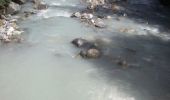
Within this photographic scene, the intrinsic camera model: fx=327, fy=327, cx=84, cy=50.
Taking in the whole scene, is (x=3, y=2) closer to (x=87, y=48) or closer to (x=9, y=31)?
(x=9, y=31)

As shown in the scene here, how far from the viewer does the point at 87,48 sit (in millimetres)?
15258

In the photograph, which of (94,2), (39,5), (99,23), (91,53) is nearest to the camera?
(91,53)

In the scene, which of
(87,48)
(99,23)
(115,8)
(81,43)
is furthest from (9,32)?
(115,8)

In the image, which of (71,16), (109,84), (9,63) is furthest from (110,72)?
(71,16)

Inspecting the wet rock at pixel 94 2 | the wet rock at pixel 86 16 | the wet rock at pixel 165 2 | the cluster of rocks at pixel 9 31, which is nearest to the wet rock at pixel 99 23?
the wet rock at pixel 86 16

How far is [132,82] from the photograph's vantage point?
12930 millimetres

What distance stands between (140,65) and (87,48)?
2.65 m

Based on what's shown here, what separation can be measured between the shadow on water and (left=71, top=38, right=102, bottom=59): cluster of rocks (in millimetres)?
342

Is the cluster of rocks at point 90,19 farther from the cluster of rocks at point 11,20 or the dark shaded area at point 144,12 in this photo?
the cluster of rocks at point 11,20

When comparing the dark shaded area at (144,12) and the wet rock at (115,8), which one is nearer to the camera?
the dark shaded area at (144,12)

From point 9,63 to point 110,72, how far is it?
4252 millimetres

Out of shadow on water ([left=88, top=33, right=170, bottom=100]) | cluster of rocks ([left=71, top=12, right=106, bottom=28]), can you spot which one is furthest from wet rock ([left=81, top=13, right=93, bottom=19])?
shadow on water ([left=88, top=33, right=170, bottom=100])

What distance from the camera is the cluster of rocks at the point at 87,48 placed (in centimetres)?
1453

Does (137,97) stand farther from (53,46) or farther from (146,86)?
(53,46)
